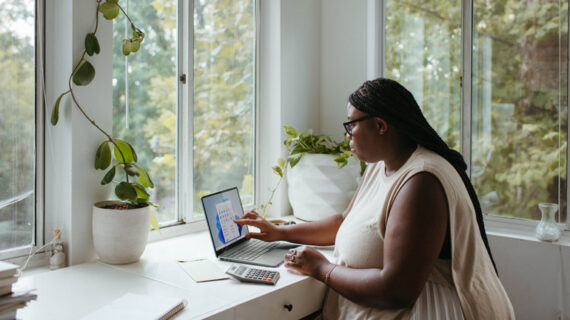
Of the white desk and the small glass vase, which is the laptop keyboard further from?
the small glass vase

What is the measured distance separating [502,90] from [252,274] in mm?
1408

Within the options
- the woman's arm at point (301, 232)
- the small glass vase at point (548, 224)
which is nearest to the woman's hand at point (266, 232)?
the woman's arm at point (301, 232)

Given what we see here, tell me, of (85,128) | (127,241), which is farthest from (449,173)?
(85,128)

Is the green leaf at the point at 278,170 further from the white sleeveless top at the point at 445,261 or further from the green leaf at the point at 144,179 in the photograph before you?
the white sleeveless top at the point at 445,261

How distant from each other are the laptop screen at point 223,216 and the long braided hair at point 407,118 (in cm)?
67

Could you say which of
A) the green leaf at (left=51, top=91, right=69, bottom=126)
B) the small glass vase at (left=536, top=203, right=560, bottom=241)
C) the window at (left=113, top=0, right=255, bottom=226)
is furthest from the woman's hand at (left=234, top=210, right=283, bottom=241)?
the small glass vase at (left=536, top=203, right=560, bottom=241)

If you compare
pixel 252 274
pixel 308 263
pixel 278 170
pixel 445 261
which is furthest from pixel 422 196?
pixel 278 170

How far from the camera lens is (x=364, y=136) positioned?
1.33 meters

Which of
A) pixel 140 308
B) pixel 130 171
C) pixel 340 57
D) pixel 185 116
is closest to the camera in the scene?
pixel 140 308

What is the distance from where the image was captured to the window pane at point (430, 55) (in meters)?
2.06

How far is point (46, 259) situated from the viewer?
1.51m

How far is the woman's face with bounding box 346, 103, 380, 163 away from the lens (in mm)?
1308

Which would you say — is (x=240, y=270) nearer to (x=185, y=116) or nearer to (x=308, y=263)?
(x=308, y=263)

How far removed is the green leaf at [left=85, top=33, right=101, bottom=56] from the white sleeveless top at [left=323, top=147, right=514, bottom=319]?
3.52 feet
